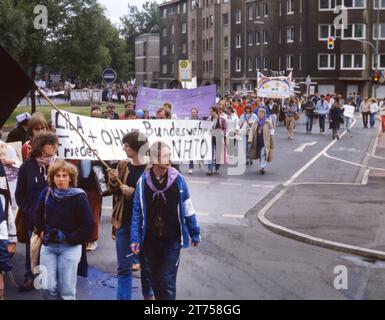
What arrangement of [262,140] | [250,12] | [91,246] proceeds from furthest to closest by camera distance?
1. [250,12]
2. [262,140]
3. [91,246]

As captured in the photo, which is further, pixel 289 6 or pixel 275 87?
pixel 289 6

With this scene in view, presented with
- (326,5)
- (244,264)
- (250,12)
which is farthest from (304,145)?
(250,12)

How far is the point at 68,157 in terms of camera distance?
27.8 ft

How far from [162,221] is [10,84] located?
175cm

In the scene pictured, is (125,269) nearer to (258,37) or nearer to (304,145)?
(304,145)

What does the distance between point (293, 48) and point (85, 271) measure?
70.9 metres

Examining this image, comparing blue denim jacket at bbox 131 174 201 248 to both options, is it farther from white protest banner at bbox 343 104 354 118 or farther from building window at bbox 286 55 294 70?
building window at bbox 286 55 294 70

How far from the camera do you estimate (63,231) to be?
6.73 meters

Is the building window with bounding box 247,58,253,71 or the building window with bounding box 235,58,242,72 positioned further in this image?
the building window with bounding box 235,58,242,72

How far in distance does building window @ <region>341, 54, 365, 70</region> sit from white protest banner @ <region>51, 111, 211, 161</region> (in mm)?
67204

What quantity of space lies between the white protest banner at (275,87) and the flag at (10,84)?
3686 centimetres

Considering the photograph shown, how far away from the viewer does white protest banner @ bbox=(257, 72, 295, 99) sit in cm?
4312

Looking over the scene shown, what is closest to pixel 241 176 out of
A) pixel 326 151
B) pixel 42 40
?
pixel 326 151

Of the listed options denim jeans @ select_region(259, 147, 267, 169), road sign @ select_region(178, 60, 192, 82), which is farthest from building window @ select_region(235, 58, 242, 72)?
denim jeans @ select_region(259, 147, 267, 169)
